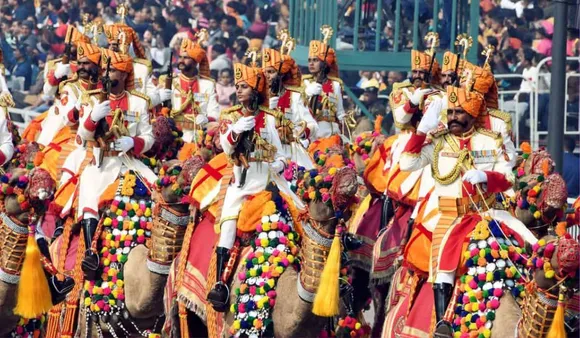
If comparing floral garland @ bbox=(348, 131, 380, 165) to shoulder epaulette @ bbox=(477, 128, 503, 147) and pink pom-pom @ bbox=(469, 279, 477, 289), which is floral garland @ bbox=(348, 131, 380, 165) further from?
pink pom-pom @ bbox=(469, 279, 477, 289)

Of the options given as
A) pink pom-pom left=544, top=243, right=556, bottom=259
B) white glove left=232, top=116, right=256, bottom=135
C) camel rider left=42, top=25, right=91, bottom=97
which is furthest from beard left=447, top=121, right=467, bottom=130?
camel rider left=42, top=25, right=91, bottom=97

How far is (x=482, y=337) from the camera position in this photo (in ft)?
39.2

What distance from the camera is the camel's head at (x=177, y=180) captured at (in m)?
15.0

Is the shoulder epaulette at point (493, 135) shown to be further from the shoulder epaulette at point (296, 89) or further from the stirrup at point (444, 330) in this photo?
the shoulder epaulette at point (296, 89)

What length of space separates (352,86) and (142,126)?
11588 millimetres

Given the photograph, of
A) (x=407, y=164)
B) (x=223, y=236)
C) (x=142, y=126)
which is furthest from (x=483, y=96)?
(x=142, y=126)

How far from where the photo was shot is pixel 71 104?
17.5m

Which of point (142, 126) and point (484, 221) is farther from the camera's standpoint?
point (142, 126)

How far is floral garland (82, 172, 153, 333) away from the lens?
50.5ft

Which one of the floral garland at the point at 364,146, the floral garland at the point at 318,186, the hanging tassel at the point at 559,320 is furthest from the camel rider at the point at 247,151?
the hanging tassel at the point at 559,320

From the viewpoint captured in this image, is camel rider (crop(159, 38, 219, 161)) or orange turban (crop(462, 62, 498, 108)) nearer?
orange turban (crop(462, 62, 498, 108))

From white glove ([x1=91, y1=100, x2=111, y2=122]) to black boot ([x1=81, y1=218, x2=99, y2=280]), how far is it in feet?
3.36

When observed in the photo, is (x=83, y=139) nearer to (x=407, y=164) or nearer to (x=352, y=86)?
(x=407, y=164)

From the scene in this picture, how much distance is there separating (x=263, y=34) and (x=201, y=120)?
9.77 metres
